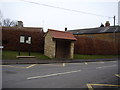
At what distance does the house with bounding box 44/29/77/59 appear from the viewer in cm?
1700

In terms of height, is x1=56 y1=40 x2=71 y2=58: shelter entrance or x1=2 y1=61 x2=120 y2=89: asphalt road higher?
x1=56 y1=40 x2=71 y2=58: shelter entrance

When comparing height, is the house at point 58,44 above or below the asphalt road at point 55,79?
above

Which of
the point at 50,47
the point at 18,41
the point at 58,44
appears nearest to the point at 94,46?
the point at 58,44

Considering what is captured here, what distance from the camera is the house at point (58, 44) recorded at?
55.8 feet

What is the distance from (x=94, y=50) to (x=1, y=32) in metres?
18.7

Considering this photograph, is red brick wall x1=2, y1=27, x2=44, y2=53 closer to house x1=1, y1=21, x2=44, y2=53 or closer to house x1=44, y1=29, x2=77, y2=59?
house x1=1, y1=21, x2=44, y2=53

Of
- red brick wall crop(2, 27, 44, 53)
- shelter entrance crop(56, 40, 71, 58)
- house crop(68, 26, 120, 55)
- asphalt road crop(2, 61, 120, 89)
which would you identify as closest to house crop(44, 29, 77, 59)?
shelter entrance crop(56, 40, 71, 58)

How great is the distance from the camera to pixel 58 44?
18906 millimetres

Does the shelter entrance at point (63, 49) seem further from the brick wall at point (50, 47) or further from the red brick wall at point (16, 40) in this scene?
the red brick wall at point (16, 40)

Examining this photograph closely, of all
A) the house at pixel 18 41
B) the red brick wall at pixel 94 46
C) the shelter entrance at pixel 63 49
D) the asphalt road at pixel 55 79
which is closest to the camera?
the asphalt road at pixel 55 79

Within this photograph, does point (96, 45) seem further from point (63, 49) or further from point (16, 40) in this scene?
point (16, 40)

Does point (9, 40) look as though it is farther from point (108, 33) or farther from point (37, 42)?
point (108, 33)

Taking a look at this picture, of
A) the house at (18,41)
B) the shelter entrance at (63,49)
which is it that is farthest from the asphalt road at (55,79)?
the house at (18,41)

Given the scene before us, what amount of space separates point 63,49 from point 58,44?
1326 millimetres
